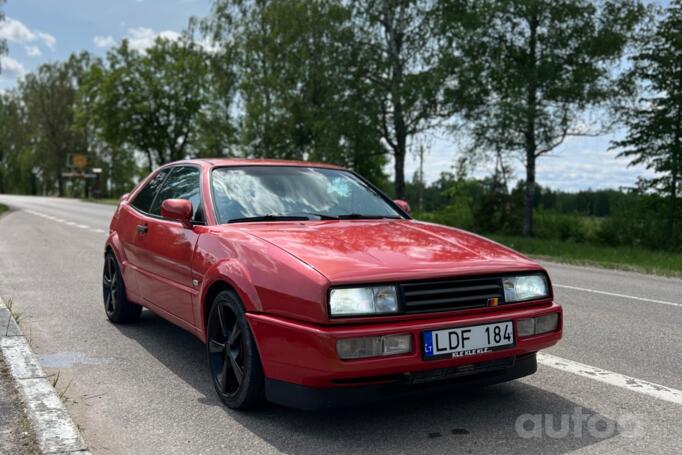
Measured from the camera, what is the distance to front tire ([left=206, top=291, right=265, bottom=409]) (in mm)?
3617

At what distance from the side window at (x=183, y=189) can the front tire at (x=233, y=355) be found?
878 millimetres

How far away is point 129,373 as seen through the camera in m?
4.60

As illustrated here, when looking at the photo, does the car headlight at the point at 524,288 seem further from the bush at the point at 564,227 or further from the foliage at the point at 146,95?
the foliage at the point at 146,95

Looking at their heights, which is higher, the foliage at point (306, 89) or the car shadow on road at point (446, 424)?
the foliage at point (306, 89)

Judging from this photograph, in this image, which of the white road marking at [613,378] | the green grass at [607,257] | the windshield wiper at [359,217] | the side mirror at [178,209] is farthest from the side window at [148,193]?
the green grass at [607,257]

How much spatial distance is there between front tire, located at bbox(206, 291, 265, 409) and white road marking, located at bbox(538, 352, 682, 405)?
2.30 meters

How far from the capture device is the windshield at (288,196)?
14.8 ft

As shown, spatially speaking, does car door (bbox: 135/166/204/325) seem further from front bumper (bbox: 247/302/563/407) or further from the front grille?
the front grille

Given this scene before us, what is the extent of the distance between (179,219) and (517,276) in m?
2.29

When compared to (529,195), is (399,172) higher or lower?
higher

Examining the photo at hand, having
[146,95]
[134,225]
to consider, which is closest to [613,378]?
[134,225]

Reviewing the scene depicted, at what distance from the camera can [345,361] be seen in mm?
3156

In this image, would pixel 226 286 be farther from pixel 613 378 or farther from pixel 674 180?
pixel 674 180

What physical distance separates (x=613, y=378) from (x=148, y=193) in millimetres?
4096
